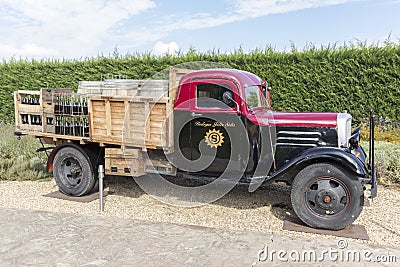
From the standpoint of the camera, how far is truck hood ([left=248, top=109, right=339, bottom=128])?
4773 mm

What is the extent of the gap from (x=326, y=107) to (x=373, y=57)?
5.67 ft

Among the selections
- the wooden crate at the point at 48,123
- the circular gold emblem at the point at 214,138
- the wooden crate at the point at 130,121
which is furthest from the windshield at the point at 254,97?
the wooden crate at the point at 48,123

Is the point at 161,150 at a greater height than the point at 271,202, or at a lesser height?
greater

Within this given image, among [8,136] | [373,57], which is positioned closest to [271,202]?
[373,57]

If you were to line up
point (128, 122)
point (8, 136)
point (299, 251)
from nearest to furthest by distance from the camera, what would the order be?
point (299, 251) → point (128, 122) → point (8, 136)

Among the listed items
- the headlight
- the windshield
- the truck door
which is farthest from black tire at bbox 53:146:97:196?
the headlight

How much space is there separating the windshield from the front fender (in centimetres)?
94

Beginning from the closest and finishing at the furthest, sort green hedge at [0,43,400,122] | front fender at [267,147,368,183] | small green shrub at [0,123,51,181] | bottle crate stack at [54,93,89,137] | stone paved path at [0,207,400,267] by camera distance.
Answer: stone paved path at [0,207,400,267], front fender at [267,147,368,183], bottle crate stack at [54,93,89,137], small green shrub at [0,123,51,181], green hedge at [0,43,400,122]

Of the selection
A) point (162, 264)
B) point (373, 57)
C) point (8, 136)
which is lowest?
point (162, 264)

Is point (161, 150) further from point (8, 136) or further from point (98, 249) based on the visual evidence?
point (8, 136)

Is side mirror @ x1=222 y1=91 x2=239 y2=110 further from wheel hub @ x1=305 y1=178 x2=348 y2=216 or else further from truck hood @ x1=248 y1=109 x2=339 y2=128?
wheel hub @ x1=305 y1=178 x2=348 y2=216

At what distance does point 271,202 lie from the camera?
5625 millimetres

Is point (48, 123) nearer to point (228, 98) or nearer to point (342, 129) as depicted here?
point (228, 98)

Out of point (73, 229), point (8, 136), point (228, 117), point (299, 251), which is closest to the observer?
point (299, 251)
